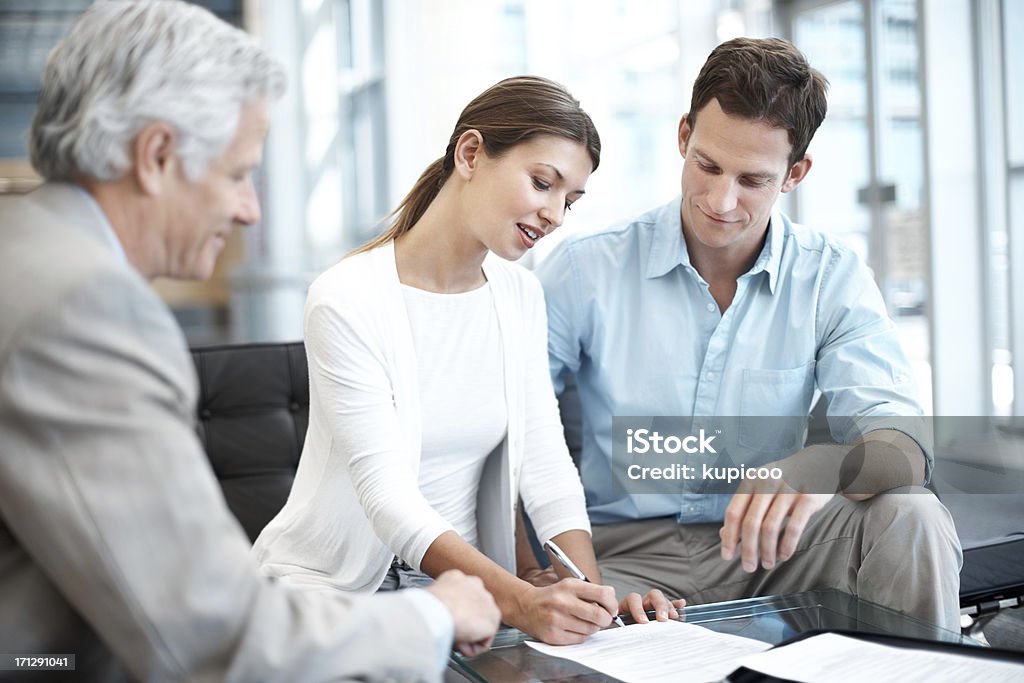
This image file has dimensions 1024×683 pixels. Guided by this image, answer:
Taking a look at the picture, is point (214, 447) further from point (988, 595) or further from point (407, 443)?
point (988, 595)

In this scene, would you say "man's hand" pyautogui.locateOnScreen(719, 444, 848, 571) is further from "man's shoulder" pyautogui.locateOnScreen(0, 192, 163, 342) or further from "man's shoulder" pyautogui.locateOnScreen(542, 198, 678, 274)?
"man's shoulder" pyautogui.locateOnScreen(0, 192, 163, 342)

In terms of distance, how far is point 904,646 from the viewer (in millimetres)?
1092

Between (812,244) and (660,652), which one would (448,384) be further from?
(812,244)

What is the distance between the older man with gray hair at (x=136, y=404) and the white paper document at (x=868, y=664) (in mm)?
323

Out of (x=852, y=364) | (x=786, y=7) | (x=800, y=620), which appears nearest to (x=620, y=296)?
(x=852, y=364)

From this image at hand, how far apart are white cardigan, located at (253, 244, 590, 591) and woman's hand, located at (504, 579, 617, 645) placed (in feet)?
0.62

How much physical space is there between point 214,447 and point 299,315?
3156 mm

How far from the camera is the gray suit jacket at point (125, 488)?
72cm

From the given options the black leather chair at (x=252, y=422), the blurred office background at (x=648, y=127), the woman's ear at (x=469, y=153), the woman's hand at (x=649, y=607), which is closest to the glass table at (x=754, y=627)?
the woman's hand at (x=649, y=607)

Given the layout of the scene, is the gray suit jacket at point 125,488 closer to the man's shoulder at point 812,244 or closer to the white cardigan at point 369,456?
the white cardigan at point 369,456

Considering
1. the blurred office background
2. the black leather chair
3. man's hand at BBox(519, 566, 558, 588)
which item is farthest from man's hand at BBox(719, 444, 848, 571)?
the blurred office background

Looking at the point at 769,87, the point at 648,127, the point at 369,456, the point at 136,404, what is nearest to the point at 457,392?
the point at 369,456

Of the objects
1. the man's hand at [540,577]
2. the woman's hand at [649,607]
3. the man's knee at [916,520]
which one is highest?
the man's knee at [916,520]

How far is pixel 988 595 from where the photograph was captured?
1814 millimetres
